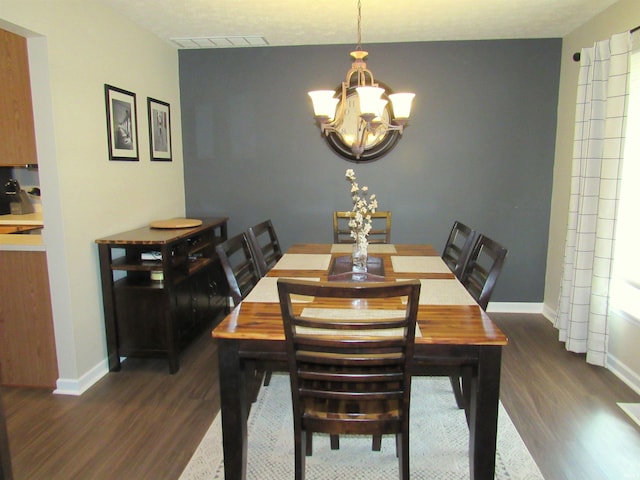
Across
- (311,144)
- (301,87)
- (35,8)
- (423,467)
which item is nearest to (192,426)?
(423,467)

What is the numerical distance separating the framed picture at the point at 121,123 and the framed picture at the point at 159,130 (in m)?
0.24

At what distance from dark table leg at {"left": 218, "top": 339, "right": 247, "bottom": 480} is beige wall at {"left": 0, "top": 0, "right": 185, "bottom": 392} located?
1462 millimetres

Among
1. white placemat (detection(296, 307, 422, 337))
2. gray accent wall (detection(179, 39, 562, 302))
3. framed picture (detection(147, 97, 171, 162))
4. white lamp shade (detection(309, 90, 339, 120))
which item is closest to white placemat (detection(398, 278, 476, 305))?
white placemat (detection(296, 307, 422, 337))

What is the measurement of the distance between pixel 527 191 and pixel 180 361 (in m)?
3.27

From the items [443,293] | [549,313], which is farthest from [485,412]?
[549,313]

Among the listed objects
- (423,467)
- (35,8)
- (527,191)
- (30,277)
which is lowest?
(423,467)

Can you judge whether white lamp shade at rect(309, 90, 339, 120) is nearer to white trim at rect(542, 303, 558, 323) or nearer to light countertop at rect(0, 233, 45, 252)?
light countertop at rect(0, 233, 45, 252)

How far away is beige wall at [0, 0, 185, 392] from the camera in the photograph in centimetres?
243

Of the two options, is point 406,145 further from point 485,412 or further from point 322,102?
point 485,412

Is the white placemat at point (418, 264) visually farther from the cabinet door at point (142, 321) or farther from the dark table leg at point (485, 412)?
the cabinet door at point (142, 321)

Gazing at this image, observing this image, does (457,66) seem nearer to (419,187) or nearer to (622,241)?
(419,187)

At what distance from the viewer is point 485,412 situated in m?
1.61

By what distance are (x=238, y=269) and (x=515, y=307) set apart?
116 inches

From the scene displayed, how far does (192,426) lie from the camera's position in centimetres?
235
